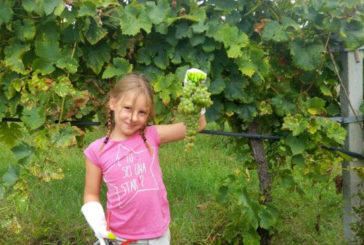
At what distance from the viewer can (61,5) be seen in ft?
7.07

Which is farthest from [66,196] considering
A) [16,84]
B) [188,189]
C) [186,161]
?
[16,84]

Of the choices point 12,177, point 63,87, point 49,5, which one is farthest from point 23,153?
point 49,5

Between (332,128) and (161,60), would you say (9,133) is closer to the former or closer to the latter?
(161,60)

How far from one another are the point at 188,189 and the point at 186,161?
103 centimetres

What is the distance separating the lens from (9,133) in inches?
107

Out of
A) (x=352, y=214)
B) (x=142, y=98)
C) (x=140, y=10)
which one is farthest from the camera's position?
(x=352, y=214)

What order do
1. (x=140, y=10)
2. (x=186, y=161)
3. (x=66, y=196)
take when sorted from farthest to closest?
(x=186, y=161) → (x=66, y=196) → (x=140, y=10)

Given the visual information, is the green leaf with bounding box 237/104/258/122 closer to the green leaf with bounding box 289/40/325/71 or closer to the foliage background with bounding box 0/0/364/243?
the foliage background with bounding box 0/0/364/243

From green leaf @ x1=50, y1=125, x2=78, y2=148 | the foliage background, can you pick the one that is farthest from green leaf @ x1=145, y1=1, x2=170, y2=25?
green leaf @ x1=50, y1=125, x2=78, y2=148

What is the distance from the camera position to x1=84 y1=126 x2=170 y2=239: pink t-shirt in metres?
2.06

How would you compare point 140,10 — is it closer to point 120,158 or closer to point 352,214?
point 120,158

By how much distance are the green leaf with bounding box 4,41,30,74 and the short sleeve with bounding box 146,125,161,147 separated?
0.66 meters

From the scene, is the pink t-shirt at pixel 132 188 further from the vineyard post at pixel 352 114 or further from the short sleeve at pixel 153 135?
the vineyard post at pixel 352 114

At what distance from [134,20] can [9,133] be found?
102 centimetres
